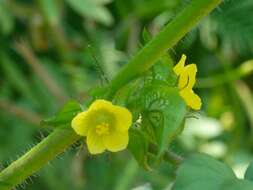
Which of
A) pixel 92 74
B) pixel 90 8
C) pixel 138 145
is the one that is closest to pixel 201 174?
pixel 138 145

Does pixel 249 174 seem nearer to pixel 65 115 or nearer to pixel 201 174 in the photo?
pixel 201 174

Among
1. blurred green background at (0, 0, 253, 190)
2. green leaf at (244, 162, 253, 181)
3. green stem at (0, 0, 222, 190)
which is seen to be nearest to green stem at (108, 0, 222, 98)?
green stem at (0, 0, 222, 190)

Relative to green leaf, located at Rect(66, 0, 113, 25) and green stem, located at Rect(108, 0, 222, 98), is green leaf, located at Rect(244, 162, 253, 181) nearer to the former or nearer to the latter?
green stem, located at Rect(108, 0, 222, 98)

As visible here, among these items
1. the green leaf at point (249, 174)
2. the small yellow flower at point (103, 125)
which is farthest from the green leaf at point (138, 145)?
the green leaf at point (249, 174)

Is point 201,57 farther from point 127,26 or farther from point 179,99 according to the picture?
point 179,99

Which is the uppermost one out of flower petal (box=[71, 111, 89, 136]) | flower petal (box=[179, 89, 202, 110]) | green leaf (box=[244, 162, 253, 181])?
flower petal (box=[71, 111, 89, 136])

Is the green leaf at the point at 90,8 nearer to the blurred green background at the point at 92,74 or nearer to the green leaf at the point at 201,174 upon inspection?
the blurred green background at the point at 92,74
